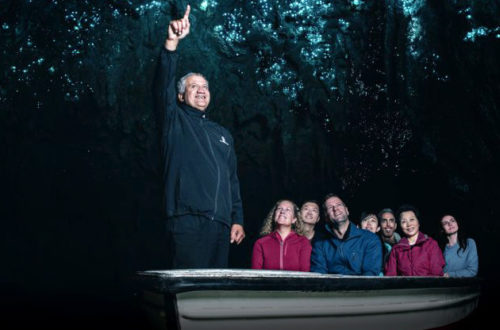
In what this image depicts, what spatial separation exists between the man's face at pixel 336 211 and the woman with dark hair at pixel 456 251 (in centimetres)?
174

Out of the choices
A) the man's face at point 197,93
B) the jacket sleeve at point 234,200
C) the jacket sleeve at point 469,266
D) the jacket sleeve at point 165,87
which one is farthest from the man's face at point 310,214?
the jacket sleeve at point 165,87

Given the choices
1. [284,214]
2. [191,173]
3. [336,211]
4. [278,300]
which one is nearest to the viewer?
[278,300]

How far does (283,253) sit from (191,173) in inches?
56.2

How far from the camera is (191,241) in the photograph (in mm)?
2592

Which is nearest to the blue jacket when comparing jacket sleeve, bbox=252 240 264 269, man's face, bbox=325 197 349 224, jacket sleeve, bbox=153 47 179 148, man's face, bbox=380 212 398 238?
man's face, bbox=325 197 349 224

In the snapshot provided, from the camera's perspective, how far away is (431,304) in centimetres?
303

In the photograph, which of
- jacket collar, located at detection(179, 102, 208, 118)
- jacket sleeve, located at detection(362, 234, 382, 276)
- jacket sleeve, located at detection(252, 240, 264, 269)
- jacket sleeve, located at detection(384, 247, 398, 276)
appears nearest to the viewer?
jacket collar, located at detection(179, 102, 208, 118)

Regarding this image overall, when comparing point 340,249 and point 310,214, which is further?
point 310,214

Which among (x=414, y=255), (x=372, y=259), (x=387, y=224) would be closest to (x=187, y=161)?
(x=372, y=259)

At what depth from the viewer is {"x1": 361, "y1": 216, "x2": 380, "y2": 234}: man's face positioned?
18.2ft

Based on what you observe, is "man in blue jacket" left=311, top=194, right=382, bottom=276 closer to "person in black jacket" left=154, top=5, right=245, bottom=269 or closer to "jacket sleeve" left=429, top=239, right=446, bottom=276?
"jacket sleeve" left=429, top=239, right=446, bottom=276

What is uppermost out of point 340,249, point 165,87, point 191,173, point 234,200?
point 165,87

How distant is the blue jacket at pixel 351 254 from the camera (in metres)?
3.50

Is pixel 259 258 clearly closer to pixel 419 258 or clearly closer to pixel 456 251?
pixel 419 258
